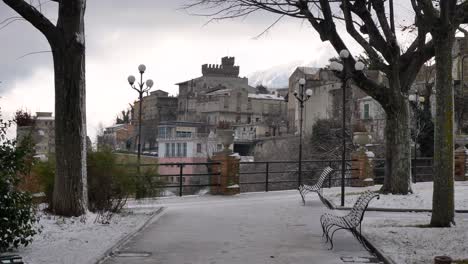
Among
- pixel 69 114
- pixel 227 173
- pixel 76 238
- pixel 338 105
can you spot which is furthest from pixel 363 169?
pixel 338 105

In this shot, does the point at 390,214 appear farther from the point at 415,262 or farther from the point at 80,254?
the point at 80,254

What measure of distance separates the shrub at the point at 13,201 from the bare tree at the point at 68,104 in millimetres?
3046

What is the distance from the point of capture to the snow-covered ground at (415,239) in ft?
29.8

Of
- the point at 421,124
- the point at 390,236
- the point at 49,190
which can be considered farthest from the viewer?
the point at 421,124

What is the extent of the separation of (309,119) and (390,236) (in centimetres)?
5940

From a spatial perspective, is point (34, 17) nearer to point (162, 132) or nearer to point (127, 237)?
point (127, 237)

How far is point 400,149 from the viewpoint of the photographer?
18500 mm

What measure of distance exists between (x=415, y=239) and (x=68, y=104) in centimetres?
751

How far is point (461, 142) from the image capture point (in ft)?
97.8

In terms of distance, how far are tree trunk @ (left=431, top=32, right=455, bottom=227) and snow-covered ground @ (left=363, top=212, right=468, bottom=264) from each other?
16.8 inches

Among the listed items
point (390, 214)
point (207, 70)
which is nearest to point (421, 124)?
point (390, 214)

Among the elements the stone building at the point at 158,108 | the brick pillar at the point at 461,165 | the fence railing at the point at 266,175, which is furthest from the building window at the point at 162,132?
the brick pillar at the point at 461,165

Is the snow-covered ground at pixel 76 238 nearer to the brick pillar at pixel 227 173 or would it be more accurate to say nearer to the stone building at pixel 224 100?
the brick pillar at pixel 227 173

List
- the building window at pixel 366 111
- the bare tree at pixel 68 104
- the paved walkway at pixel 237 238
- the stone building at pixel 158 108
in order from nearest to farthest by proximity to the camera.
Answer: the paved walkway at pixel 237 238
the bare tree at pixel 68 104
the building window at pixel 366 111
the stone building at pixel 158 108
